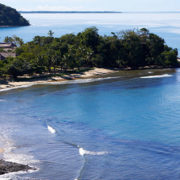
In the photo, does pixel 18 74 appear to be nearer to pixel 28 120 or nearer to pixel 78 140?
pixel 28 120

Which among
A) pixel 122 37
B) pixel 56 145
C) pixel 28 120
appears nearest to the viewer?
pixel 56 145

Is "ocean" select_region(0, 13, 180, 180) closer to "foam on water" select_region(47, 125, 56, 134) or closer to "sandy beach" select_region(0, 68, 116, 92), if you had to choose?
"foam on water" select_region(47, 125, 56, 134)

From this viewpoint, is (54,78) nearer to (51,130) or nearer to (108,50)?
(108,50)

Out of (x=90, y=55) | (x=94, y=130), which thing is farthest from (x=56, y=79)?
(x=94, y=130)

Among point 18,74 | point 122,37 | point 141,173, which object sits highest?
point 122,37

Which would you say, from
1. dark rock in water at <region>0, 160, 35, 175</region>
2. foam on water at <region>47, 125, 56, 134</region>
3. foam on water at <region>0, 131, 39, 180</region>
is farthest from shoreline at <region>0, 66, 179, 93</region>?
dark rock in water at <region>0, 160, 35, 175</region>

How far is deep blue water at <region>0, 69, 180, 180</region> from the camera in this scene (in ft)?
98.0

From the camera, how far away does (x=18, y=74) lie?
2803 inches

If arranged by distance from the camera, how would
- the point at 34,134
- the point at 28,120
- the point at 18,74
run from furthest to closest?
the point at 18,74 < the point at 28,120 < the point at 34,134

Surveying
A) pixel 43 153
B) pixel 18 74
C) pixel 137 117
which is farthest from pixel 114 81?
pixel 43 153

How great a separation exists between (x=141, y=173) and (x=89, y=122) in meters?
17.8

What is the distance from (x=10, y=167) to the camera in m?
28.5

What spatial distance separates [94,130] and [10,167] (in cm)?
1553

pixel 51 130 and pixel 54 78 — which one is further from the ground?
pixel 54 78
